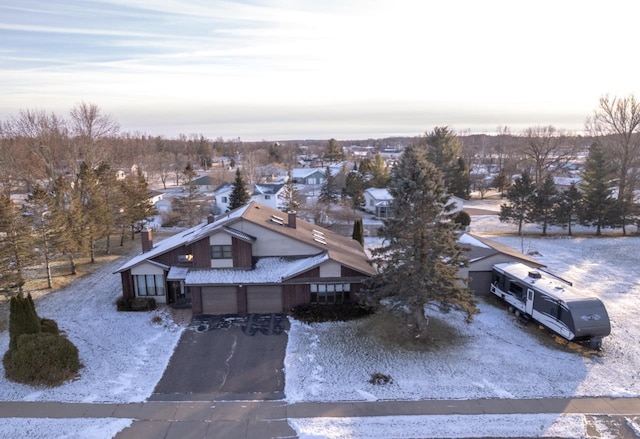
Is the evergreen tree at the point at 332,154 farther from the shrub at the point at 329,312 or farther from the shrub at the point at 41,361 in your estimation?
the shrub at the point at 41,361

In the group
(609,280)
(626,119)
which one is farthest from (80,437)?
(626,119)

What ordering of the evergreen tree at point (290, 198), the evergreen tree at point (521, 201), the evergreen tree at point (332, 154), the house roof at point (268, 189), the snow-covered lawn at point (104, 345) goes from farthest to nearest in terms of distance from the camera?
the evergreen tree at point (332, 154)
the house roof at point (268, 189)
the evergreen tree at point (290, 198)
the evergreen tree at point (521, 201)
the snow-covered lawn at point (104, 345)

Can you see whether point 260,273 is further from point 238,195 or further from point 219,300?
point 238,195

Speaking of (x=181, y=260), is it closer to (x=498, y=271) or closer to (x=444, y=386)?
(x=444, y=386)

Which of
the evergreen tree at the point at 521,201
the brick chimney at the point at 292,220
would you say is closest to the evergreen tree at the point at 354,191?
the evergreen tree at the point at 521,201

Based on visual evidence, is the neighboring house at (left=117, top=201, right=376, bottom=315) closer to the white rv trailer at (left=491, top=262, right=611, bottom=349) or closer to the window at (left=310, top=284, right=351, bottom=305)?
the window at (left=310, top=284, right=351, bottom=305)

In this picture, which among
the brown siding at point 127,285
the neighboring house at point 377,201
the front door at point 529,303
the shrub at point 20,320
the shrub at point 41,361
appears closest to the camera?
the shrub at point 41,361
